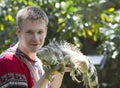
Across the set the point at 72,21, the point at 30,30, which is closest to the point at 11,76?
the point at 30,30

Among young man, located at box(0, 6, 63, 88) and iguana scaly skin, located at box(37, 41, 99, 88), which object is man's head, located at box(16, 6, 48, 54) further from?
iguana scaly skin, located at box(37, 41, 99, 88)

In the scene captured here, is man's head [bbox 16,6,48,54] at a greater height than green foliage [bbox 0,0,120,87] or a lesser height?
greater

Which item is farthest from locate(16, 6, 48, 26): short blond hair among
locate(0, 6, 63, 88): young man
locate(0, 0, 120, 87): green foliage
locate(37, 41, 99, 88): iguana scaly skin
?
locate(0, 0, 120, 87): green foliage

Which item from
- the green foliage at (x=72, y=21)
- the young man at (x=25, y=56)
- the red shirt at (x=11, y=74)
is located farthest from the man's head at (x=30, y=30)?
the green foliage at (x=72, y=21)

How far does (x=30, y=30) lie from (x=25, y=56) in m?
0.16

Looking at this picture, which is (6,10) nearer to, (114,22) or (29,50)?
(114,22)

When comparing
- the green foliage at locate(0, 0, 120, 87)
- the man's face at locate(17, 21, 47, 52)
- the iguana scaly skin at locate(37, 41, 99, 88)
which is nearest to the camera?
the iguana scaly skin at locate(37, 41, 99, 88)

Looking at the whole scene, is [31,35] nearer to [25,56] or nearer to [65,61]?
[25,56]

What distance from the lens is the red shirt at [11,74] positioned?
2.32 metres

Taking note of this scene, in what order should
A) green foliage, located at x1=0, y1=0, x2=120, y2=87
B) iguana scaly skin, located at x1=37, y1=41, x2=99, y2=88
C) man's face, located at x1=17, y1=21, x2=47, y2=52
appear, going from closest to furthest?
iguana scaly skin, located at x1=37, y1=41, x2=99, y2=88 < man's face, located at x1=17, y1=21, x2=47, y2=52 < green foliage, located at x1=0, y1=0, x2=120, y2=87

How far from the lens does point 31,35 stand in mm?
2443

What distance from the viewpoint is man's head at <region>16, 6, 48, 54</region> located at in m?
2.45

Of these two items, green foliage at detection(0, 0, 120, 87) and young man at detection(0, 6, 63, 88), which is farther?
green foliage at detection(0, 0, 120, 87)

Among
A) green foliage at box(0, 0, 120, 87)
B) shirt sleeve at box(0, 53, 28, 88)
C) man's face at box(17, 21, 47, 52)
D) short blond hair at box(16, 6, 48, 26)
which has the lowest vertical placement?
green foliage at box(0, 0, 120, 87)
